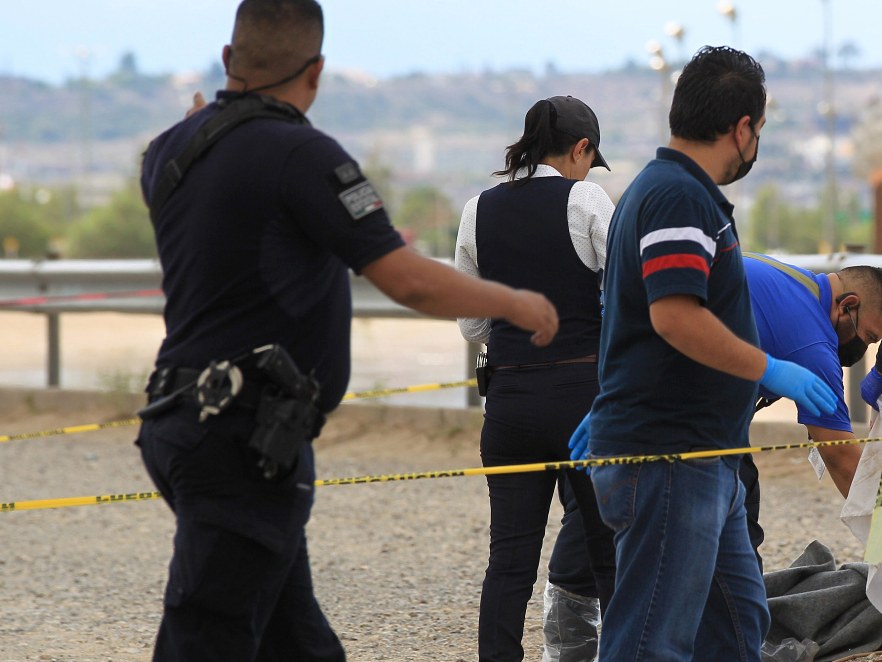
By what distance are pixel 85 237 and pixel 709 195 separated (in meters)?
57.6

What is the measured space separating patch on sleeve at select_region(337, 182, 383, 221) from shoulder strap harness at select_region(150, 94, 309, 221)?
21 cm

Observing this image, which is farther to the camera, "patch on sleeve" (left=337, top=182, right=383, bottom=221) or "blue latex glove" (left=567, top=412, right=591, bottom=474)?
"blue latex glove" (left=567, top=412, right=591, bottom=474)

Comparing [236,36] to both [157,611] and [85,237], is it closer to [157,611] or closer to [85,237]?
[157,611]

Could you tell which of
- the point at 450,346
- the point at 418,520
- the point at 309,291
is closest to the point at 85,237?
the point at 450,346

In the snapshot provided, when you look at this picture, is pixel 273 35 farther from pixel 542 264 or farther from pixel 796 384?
pixel 796 384

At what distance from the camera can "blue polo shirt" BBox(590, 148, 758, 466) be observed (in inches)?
96.8

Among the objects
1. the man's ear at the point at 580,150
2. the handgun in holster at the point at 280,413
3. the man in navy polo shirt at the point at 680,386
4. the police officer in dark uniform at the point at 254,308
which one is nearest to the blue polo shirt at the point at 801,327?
the man in navy polo shirt at the point at 680,386

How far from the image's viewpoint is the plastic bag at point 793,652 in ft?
11.8

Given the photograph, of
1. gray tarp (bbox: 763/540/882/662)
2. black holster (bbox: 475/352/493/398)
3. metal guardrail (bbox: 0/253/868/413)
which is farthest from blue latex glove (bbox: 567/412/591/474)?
metal guardrail (bbox: 0/253/868/413)

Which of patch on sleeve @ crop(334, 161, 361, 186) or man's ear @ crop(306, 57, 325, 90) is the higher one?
man's ear @ crop(306, 57, 325, 90)

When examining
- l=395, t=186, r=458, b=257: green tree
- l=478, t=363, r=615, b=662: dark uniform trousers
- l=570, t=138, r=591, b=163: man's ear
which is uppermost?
l=395, t=186, r=458, b=257: green tree

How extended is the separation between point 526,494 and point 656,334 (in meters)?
1.03

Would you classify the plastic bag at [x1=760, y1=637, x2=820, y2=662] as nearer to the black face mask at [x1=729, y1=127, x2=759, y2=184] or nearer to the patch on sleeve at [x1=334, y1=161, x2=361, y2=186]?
the black face mask at [x1=729, y1=127, x2=759, y2=184]

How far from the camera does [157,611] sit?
183 inches
